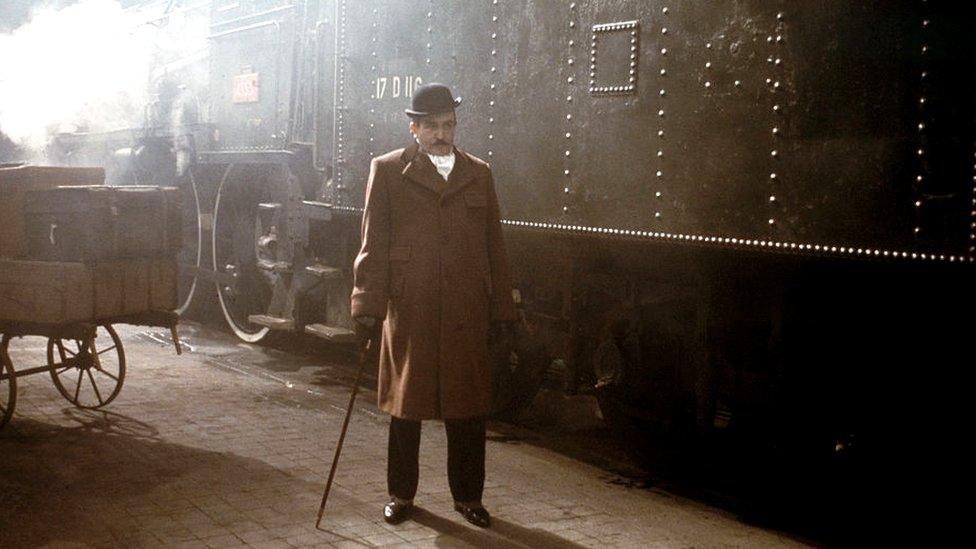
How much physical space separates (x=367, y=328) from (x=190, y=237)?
7.06 meters

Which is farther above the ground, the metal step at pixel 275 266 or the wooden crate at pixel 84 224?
the wooden crate at pixel 84 224

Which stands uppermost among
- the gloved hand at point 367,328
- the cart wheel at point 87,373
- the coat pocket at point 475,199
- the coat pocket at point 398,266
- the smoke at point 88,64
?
the smoke at point 88,64

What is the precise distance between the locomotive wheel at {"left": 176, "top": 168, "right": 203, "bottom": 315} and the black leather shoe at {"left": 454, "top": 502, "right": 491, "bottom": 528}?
21.8 feet

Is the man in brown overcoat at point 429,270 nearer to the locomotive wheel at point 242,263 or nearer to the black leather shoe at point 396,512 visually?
the black leather shoe at point 396,512

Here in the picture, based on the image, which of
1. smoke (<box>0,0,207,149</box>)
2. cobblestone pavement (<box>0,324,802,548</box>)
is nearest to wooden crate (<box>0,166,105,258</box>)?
cobblestone pavement (<box>0,324,802,548</box>)

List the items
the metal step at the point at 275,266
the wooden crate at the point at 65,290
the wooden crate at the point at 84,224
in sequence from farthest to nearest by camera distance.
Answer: the metal step at the point at 275,266, the wooden crate at the point at 84,224, the wooden crate at the point at 65,290

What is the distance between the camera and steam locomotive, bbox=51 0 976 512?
12.2ft

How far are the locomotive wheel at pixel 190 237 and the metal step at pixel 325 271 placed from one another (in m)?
2.81

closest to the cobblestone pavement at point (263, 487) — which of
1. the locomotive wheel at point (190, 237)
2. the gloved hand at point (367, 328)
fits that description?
the gloved hand at point (367, 328)

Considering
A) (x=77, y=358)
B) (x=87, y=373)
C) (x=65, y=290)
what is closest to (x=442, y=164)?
(x=65, y=290)

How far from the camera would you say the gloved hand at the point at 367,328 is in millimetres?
4410

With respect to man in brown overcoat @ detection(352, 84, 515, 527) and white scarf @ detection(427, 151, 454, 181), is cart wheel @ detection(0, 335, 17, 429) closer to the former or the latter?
man in brown overcoat @ detection(352, 84, 515, 527)

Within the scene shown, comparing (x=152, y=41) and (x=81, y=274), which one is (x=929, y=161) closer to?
(x=81, y=274)

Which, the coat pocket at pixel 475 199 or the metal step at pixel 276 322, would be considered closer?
the coat pocket at pixel 475 199
